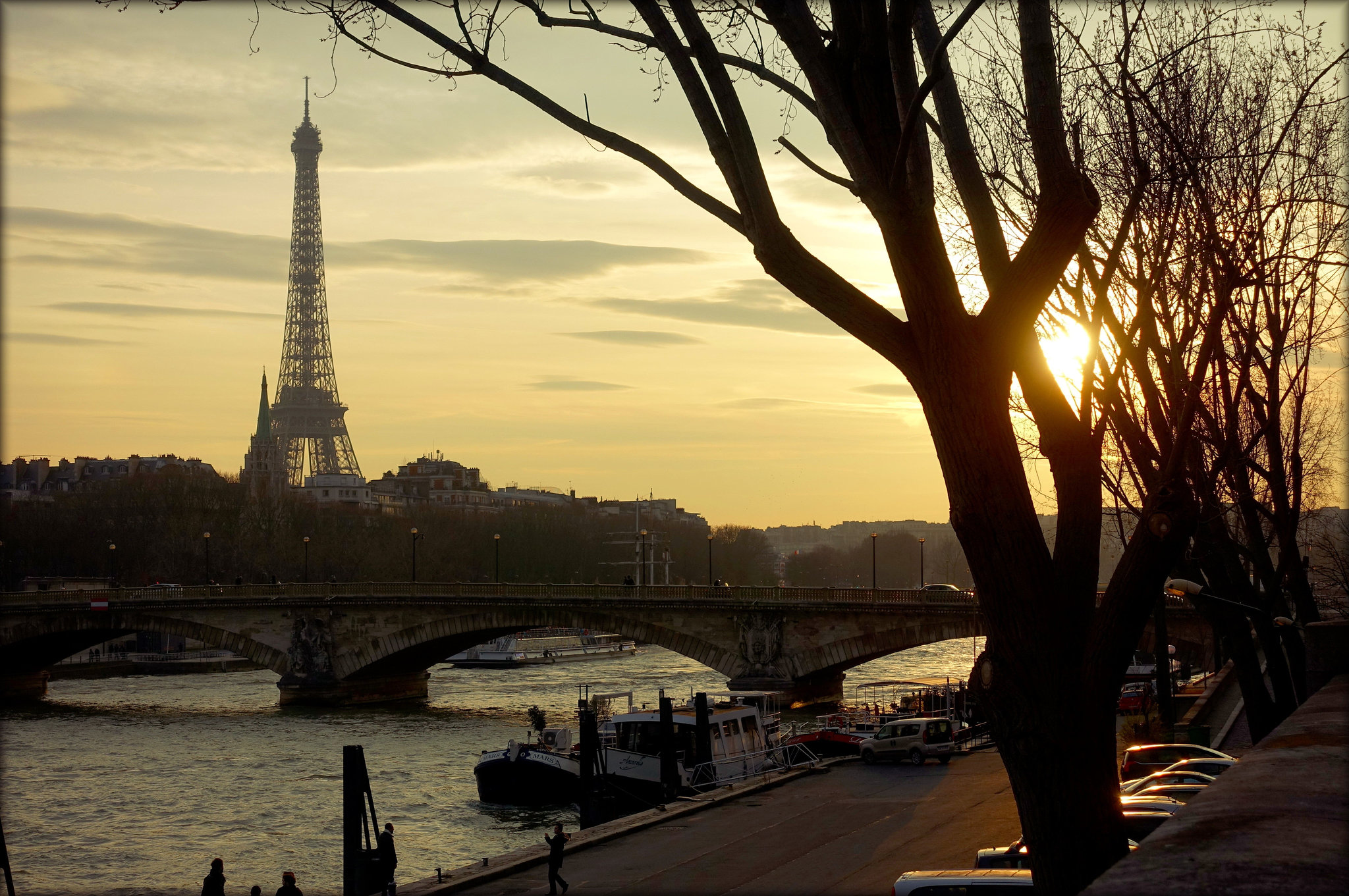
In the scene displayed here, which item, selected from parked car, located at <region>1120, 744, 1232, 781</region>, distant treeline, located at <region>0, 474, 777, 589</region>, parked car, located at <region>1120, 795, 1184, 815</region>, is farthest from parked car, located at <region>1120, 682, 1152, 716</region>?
distant treeline, located at <region>0, 474, 777, 589</region>

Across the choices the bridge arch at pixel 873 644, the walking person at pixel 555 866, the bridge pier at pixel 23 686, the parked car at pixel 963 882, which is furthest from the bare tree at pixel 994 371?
the bridge pier at pixel 23 686

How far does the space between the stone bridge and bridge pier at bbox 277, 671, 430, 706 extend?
0.07 meters

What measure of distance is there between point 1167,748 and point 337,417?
143548mm

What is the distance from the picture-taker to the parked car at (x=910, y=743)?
28531 millimetres

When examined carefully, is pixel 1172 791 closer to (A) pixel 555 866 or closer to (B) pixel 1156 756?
(B) pixel 1156 756

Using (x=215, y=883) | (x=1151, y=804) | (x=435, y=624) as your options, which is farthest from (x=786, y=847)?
(x=435, y=624)

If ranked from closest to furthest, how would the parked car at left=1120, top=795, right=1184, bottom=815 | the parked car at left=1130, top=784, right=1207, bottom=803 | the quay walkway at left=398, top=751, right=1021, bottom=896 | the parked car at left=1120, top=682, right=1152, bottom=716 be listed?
the parked car at left=1120, top=795, right=1184, bottom=815
the parked car at left=1130, top=784, right=1207, bottom=803
the quay walkway at left=398, top=751, right=1021, bottom=896
the parked car at left=1120, top=682, right=1152, bottom=716

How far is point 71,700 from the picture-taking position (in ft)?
180

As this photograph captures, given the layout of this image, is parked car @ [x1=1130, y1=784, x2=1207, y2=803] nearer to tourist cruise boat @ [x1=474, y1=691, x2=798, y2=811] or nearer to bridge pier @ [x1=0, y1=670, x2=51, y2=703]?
tourist cruise boat @ [x1=474, y1=691, x2=798, y2=811]

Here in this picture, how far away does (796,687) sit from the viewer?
48.5 meters

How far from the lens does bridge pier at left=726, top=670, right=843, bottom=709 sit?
48094 millimetres

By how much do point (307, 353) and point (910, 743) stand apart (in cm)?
13253

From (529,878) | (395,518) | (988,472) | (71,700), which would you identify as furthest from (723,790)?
(395,518)

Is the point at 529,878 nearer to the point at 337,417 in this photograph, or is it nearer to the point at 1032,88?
the point at 1032,88
